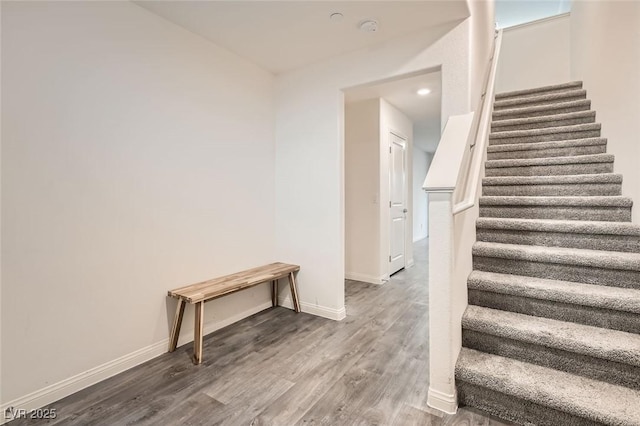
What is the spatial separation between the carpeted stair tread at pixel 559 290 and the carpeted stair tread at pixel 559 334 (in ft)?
0.42

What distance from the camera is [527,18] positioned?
5.39 m

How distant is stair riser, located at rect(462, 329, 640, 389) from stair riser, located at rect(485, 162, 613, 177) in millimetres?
1753

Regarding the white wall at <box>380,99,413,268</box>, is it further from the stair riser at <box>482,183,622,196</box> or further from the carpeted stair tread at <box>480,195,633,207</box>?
the carpeted stair tread at <box>480,195,633,207</box>

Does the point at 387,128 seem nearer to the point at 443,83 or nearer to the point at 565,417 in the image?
the point at 443,83

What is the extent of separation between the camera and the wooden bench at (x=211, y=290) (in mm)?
2088

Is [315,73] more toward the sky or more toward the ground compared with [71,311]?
Result: more toward the sky

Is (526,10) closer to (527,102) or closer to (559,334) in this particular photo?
(527,102)

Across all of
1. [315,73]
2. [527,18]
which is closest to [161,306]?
[315,73]

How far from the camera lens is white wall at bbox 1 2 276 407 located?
159cm

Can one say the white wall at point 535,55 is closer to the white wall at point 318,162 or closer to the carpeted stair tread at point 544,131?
the carpeted stair tread at point 544,131

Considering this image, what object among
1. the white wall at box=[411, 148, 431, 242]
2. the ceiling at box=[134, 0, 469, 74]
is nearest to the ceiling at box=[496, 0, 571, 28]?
the white wall at box=[411, 148, 431, 242]

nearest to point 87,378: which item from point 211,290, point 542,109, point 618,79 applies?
point 211,290

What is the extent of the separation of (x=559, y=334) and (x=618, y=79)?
2174 mm

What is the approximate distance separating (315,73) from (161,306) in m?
2.47
